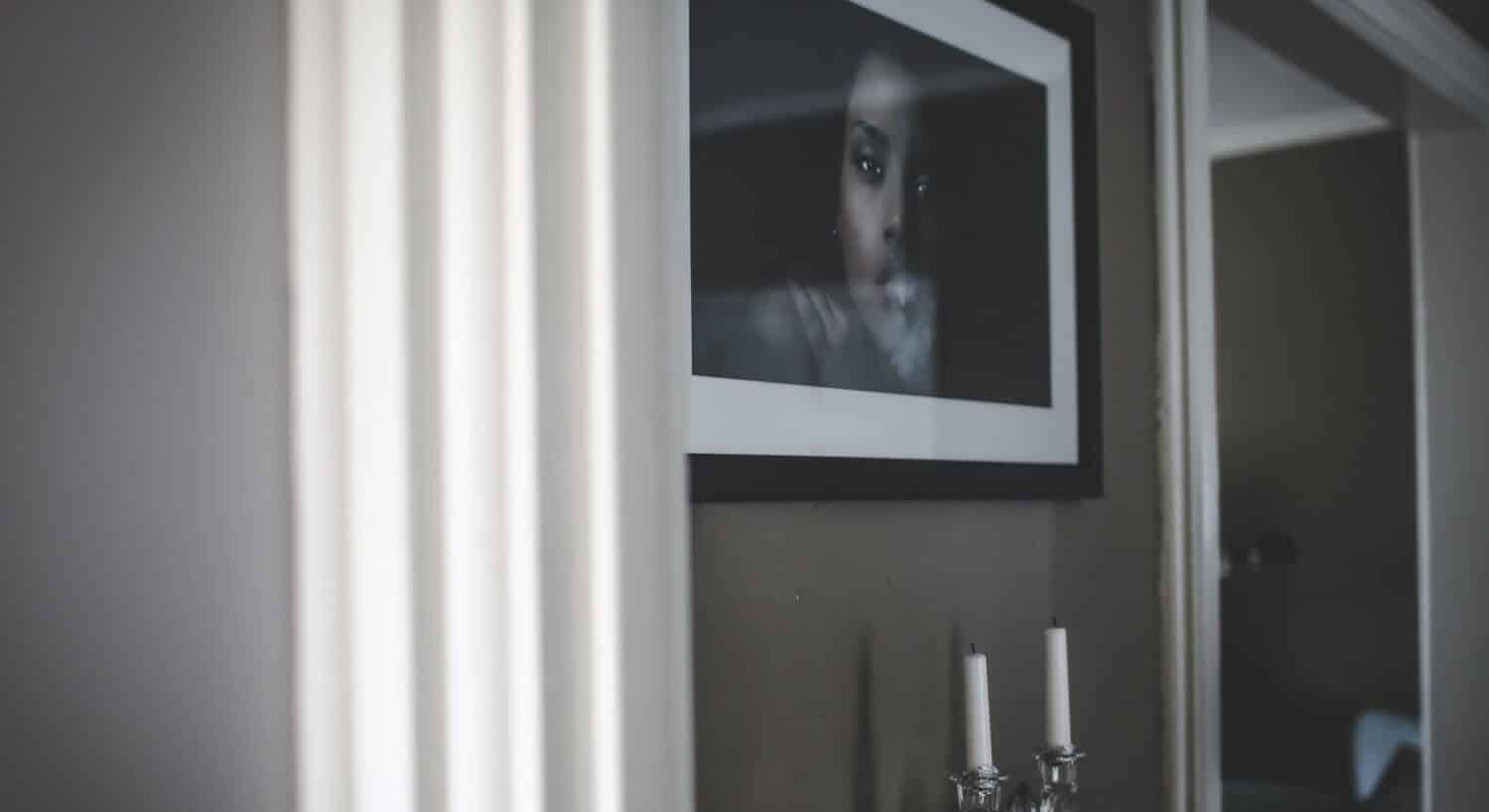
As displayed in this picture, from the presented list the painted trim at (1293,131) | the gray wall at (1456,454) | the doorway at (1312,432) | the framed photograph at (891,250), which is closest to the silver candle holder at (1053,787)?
the framed photograph at (891,250)

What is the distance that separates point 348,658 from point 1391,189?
383 centimetres

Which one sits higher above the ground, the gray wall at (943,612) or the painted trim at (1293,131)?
the painted trim at (1293,131)

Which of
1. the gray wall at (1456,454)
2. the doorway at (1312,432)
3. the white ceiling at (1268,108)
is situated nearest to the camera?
the gray wall at (1456,454)

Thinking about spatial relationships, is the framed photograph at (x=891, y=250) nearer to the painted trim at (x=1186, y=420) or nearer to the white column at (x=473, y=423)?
the painted trim at (x=1186, y=420)

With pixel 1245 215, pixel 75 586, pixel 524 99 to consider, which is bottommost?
pixel 75 586

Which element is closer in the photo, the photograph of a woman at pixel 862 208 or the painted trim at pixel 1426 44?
the photograph of a woman at pixel 862 208

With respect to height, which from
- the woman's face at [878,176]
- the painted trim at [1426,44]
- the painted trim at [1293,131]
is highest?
the painted trim at [1293,131]

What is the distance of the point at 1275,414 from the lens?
394 centimetres

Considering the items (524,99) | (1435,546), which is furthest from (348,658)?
(1435,546)

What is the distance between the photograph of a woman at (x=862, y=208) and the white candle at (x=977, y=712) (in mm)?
252

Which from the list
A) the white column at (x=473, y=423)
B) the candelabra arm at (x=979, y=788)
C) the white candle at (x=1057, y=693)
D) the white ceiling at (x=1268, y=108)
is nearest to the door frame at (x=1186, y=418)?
the white candle at (x=1057, y=693)

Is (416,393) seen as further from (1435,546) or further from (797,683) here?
(1435,546)

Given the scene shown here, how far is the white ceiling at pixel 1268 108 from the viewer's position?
10.9ft

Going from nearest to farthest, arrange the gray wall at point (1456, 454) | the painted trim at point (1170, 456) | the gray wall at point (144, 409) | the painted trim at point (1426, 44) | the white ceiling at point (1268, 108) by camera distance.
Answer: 1. the gray wall at point (144, 409)
2. the painted trim at point (1170, 456)
3. the painted trim at point (1426, 44)
4. the gray wall at point (1456, 454)
5. the white ceiling at point (1268, 108)
